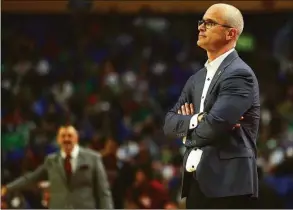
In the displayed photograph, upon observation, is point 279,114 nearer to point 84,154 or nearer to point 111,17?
point 111,17

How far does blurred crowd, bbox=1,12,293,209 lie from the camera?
18.3ft

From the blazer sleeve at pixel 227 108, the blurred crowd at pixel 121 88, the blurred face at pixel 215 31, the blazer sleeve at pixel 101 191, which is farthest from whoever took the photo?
the blurred crowd at pixel 121 88

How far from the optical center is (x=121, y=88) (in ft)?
21.6

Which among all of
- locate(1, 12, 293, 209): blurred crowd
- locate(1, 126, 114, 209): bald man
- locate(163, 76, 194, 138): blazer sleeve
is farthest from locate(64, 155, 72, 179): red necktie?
locate(163, 76, 194, 138): blazer sleeve

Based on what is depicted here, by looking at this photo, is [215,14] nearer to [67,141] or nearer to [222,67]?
[222,67]

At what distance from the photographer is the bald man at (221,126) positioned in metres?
2.42

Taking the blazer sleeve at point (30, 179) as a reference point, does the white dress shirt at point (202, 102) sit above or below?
above

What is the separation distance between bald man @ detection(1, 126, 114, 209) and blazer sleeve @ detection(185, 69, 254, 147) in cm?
187

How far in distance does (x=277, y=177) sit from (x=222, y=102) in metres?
3.21

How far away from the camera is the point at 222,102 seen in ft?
7.89

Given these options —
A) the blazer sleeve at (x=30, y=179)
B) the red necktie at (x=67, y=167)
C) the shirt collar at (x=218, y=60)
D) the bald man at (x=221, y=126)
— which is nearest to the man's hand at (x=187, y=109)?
the bald man at (x=221, y=126)

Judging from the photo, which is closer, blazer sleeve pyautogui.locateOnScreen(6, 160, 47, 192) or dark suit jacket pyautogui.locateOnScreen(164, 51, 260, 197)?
dark suit jacket pyautogui.locateOnScreen(164, 51, 260, 197)

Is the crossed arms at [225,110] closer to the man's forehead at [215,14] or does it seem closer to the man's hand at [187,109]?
the man's hand at [187,109]

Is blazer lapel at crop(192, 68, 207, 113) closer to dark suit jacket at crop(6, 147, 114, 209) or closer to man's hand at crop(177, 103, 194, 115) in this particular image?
man's hand at crop(177, 103, 194, 115)
